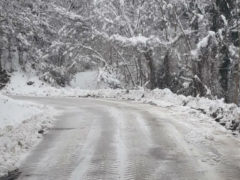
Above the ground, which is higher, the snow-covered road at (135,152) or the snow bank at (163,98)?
the snow bank at (163,98)

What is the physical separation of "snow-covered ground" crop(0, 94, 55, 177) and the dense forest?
3.69 m

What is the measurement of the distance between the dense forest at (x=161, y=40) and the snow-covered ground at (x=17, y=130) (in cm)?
369

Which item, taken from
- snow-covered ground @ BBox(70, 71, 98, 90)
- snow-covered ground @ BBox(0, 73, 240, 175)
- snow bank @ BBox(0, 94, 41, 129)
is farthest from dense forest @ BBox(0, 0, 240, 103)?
snow-covered ground @ BBox(70, 71, 98, 90)

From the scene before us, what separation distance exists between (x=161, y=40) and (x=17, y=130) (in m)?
14.9

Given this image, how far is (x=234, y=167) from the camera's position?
21.4ft

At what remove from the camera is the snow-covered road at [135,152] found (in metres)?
6.15

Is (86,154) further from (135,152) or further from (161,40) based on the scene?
(161,40)

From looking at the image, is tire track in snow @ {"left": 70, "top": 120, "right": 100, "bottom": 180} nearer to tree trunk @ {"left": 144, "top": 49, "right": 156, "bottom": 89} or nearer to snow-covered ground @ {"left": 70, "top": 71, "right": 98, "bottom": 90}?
tree trunk @ {"left": 144, "top": 49, "right": 156, "bottom": 89}

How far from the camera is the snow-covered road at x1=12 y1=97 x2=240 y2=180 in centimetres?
615

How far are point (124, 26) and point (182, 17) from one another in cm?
400

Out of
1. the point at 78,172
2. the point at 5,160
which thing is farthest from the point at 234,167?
the point at 5,160

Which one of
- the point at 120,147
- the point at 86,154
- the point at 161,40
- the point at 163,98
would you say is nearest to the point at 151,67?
the point at 161,40

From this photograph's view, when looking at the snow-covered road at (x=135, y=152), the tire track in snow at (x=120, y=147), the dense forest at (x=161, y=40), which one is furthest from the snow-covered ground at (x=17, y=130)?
the dense forest at (x=161, y=40)

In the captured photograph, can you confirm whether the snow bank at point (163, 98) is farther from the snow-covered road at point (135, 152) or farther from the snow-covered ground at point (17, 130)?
the snow-covered ground at point (17, 130)
